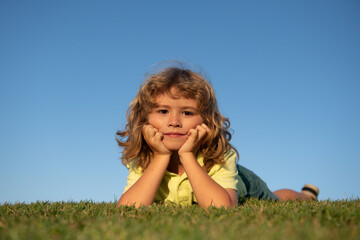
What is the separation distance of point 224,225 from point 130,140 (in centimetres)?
366

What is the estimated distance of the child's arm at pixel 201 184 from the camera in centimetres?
431

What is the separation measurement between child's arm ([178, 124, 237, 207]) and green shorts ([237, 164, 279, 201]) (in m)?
2.01

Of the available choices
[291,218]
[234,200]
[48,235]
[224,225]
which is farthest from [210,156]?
[48,235]

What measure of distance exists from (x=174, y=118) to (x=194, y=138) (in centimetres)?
44

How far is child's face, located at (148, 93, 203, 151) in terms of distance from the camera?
16.1 feet

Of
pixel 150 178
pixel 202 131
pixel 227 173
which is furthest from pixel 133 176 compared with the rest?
pixel 227 173

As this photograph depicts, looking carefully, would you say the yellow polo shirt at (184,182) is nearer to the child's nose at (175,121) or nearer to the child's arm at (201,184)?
the child's arm at (201,184)

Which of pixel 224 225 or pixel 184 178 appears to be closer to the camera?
pixel 224 225

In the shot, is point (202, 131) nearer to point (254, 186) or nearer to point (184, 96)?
point (184, 96)

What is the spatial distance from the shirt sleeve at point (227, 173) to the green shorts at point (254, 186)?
4.86 ft

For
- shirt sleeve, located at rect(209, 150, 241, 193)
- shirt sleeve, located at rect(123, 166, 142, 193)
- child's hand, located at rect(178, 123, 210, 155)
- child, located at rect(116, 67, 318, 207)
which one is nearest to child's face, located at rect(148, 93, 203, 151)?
child, located at rect(116, 67, 318, 207)

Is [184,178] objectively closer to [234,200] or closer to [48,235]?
[234,200]

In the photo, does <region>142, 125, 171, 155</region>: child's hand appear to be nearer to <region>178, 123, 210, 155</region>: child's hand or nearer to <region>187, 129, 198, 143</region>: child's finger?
<region>178, 123, 210, 155</region>: child's hand

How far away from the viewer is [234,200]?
4.56m
